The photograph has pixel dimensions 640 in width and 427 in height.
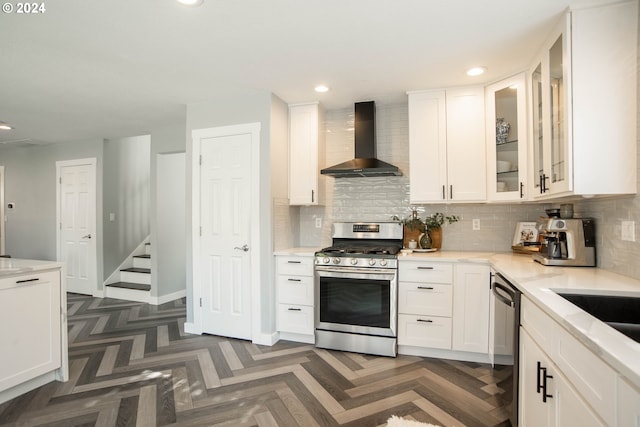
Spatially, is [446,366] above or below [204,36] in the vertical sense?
below

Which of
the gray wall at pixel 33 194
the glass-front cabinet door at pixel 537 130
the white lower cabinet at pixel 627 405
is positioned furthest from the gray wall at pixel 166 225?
the white lower cabinet at pixel 627 405

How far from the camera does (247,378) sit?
2.61 meters

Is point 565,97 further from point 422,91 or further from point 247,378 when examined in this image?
point 247,378

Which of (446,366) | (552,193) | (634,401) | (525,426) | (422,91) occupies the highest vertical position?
(422,91)

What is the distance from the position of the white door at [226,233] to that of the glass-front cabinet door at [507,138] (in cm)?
217

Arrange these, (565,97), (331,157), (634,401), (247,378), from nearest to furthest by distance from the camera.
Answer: (634,401), (565,97), (247,378), (331,157)

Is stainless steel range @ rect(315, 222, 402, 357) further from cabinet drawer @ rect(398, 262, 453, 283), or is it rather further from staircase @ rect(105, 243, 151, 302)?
staircase @ rect(105, 243, 151, 302)

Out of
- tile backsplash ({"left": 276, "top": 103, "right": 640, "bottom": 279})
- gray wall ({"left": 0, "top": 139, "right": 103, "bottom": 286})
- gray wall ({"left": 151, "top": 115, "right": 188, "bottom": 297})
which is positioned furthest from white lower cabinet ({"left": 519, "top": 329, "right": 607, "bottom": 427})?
gray wall ({"left": 0, "top": 139, "right": 103, "bottom": 286})

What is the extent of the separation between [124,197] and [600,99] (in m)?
5.91

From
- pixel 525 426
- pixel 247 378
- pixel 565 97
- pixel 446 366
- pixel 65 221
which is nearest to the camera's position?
pixel 525 426

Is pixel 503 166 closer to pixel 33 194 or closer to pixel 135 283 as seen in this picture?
pixel 135 283

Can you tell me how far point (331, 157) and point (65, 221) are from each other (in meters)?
4.54

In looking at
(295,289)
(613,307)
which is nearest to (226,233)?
(295,289)

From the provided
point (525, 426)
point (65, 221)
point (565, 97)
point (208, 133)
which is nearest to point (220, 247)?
point (208, 133)
